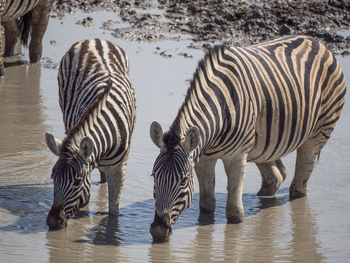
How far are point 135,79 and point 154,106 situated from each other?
1624 mm

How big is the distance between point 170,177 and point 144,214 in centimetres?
125

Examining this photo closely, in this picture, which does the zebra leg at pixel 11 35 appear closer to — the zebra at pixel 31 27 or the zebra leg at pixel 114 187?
the zebra at pixel 31 27

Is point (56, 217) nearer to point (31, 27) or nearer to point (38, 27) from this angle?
point (38, 27)

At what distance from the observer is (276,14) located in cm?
1600

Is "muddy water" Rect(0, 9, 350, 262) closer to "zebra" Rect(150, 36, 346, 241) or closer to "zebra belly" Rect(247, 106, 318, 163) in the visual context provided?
"zebra" Rect(150, 36, 346, 241)

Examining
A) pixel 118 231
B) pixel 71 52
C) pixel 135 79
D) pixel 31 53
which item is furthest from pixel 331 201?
pixel 31 53

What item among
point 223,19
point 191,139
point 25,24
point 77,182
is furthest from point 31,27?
point 191,139

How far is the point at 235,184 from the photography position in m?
7.16

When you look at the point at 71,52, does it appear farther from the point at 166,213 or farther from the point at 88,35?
the point at 88,35

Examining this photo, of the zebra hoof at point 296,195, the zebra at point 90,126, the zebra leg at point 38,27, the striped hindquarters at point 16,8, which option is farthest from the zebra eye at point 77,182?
the zebra leg at point 38,27

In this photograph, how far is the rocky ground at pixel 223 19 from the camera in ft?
49.4

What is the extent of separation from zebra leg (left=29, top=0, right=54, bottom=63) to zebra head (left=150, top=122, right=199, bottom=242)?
7.84 metres

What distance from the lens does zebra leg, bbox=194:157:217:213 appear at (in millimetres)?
7309

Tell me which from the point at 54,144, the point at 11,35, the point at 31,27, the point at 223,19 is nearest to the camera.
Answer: the point at 54,144
